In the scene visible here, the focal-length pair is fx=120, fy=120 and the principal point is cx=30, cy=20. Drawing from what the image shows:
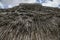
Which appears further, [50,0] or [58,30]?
[50,0]

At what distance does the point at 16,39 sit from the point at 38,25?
4.7 inches

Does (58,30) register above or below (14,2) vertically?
above

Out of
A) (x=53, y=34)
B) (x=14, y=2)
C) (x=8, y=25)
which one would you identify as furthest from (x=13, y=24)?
(x=14, y=2)

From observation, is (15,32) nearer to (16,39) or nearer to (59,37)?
(16,39)

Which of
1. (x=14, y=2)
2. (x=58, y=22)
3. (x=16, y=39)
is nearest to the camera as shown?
(x=16, y=39)

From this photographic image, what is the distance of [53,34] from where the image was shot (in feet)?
1.31

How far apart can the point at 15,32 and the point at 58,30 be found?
A: 15 cm

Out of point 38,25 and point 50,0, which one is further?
point 50,0

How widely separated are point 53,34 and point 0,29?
181mm

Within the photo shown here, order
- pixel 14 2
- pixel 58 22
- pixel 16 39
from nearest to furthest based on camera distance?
pixel 16 39 < pixel 58 22 < pixel 14 2

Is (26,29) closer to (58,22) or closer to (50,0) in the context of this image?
(58,22)

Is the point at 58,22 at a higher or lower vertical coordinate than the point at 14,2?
higher

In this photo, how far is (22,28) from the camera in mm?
427

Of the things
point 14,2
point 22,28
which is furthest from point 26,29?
point 14,2
